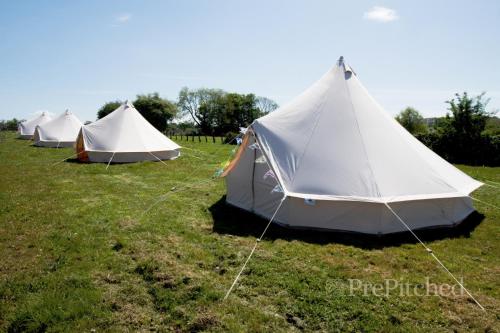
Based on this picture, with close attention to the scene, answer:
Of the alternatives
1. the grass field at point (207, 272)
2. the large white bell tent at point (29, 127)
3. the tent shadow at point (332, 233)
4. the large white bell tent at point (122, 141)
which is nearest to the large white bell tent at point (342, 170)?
the tent shadow at point (332, 233)

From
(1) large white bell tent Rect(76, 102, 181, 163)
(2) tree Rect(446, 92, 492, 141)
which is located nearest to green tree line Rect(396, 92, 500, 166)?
(2) tree Rect(446, 92, 492, 141)

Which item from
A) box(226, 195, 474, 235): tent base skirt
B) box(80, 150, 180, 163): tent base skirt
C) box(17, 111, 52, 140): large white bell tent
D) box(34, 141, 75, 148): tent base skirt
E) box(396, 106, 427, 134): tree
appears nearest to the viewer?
box(226, 195, 474, 235): tent base skirt

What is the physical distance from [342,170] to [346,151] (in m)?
0.48

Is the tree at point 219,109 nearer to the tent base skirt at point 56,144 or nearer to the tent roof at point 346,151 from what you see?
the tent base skirt at point 56,144

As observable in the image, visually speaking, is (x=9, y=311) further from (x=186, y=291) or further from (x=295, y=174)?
(x=295, y=174)

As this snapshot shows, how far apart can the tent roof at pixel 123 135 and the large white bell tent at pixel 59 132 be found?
8864mm

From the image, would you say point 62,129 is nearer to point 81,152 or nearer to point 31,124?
point 81,152

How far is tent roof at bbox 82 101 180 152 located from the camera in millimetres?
Answer: 14203

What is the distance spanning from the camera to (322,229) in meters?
5.96

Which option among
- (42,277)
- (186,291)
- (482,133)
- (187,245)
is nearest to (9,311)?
(42,277)

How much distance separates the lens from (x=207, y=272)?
448cm

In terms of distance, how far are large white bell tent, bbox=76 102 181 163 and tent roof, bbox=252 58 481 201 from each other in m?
8.96

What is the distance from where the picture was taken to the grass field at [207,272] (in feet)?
11.4

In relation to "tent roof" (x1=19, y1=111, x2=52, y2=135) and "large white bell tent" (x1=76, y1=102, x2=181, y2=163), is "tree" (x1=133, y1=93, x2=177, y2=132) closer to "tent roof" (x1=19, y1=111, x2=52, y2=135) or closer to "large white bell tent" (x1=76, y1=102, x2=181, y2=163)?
"tent roof" (x1=19, y1=111, x2=52, y2=135)
